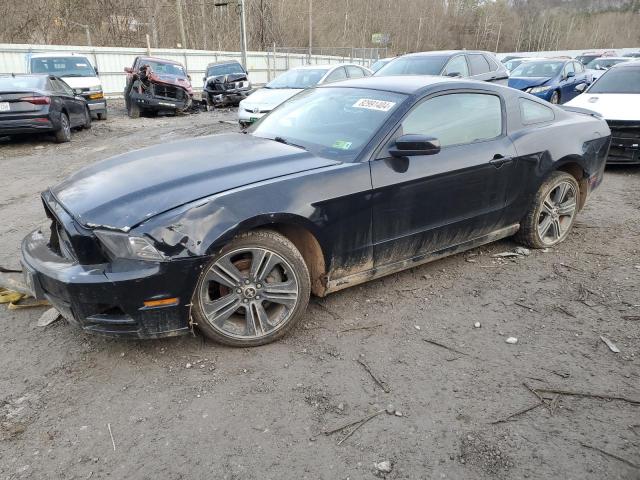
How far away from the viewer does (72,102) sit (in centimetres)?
1067

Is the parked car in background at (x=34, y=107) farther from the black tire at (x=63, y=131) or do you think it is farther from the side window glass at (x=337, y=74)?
the side window glass at (x=337, y=74)

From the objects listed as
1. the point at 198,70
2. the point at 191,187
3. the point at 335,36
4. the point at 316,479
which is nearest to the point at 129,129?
the point at 191,187

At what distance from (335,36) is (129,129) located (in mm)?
49609

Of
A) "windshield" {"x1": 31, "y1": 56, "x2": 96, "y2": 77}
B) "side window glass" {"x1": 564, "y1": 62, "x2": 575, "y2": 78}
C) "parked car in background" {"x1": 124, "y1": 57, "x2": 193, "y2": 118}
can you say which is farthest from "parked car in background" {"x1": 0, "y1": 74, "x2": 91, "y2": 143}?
"side window glass" {"x1": 564, "y1": 62, "x2": 575, "y2": 78}

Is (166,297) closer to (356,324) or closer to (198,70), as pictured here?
(356,324)

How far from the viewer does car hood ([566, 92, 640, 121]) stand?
281 inches

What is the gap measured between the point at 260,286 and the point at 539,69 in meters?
13.3

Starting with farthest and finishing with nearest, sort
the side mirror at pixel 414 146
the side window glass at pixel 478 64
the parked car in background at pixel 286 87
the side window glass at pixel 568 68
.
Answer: the side window glass at pixel 568 68 < the parked car in background at pixel 286 87 < the side window glass at pixel 478 64 < the side mirror at pixel 414 146

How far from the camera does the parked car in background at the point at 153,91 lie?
13766 millimetres

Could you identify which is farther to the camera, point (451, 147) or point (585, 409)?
point (451, 147)

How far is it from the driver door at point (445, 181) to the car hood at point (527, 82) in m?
9.36

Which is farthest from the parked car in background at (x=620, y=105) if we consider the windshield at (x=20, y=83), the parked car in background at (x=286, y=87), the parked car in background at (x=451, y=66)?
the windshield at (x=20, y=83)

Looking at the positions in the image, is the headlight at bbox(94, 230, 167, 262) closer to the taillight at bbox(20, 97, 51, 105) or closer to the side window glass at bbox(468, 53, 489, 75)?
the taillight at bbox(20, 97, 51, 105)

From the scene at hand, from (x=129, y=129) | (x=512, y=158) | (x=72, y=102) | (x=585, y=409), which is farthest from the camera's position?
(x=129, y=129)
